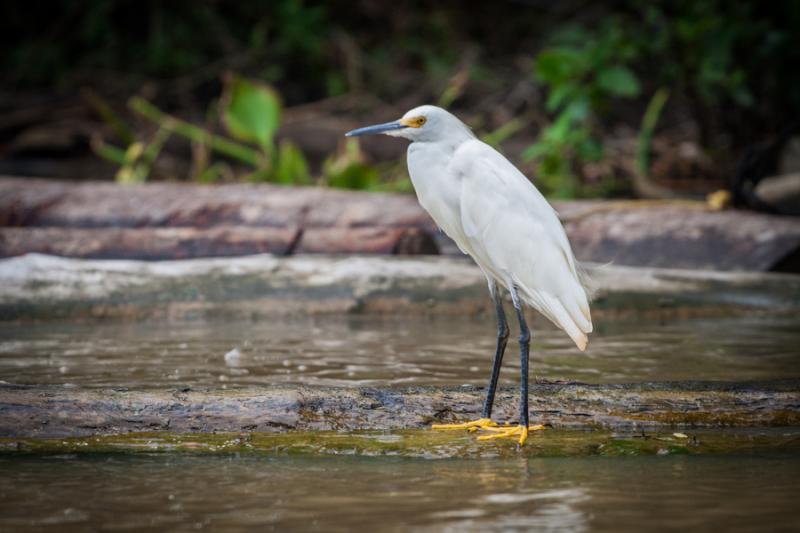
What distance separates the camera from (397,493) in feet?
9.03

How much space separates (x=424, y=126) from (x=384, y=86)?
10818mm

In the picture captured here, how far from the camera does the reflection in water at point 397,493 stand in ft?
8.21

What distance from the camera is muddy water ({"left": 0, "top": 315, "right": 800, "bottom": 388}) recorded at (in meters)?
4.30

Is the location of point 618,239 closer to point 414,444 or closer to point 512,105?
point 414,444

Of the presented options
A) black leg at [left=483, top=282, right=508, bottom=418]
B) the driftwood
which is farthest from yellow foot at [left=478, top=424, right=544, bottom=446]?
the driftwood

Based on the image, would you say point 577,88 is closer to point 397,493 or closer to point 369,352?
point 369,352

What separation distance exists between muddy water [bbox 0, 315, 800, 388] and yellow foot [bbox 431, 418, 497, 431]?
2.69 ft

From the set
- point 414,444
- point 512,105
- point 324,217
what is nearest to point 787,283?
point 324,217

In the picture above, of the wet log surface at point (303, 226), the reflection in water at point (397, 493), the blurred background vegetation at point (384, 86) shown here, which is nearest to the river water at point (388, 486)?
the reflection in water at point (397, 493)

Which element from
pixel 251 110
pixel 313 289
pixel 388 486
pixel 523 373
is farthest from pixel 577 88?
pixel 388 486

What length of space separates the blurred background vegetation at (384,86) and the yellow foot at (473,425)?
18.7ft

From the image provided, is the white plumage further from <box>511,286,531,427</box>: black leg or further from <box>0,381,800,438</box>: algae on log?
<box>0,381,800,438</box>: algae on log

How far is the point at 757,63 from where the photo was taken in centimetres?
1001

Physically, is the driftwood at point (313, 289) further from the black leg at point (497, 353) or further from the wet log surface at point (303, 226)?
the black leg at point (497, 353)
